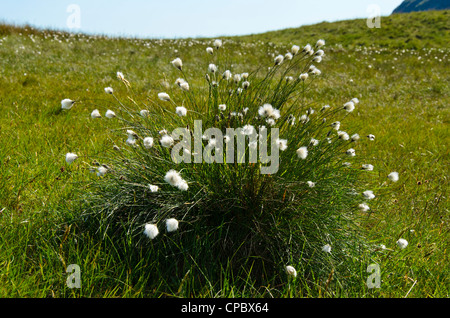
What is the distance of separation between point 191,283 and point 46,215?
1.36 metres

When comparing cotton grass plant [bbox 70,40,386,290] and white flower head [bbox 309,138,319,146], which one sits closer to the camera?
cotton grass plant [bbox 70,40,386,290]

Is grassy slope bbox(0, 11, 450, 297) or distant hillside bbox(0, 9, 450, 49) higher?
distant hillside bbox(0, 9, 450, 49)

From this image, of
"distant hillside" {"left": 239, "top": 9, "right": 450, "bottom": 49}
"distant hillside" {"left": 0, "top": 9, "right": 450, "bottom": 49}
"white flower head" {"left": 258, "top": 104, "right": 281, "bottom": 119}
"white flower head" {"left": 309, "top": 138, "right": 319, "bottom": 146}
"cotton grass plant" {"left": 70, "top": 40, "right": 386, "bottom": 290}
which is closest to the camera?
"white flower head" {"left": 258, "top": 104, "right": 281, "bottom": 119}

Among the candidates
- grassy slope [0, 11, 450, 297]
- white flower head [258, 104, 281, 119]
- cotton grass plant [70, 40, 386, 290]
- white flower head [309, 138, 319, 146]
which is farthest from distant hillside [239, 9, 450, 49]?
white flower head [258, 104, 281, 119]

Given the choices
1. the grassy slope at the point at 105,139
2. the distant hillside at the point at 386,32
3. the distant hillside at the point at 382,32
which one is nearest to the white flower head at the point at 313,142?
the grassy slope at the point at 105,139

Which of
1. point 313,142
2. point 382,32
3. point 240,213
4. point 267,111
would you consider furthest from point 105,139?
point 382,32

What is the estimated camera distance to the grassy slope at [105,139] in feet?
7.62

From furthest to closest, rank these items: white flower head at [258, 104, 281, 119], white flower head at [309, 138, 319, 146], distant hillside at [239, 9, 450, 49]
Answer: distant hillside at [239, 9, 450, 49] → white flower head at [309, 138, 319, 146] → white flower head at [258, 104, 281, 119]

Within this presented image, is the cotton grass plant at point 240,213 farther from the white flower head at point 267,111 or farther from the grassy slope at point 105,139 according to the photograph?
→ the grassy slope at point 105,139

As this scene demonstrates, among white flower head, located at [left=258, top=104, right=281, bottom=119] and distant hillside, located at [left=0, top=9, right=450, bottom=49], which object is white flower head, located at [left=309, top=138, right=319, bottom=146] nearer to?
white flower head, located at [left=258, top=104, right=281, bottom=119]

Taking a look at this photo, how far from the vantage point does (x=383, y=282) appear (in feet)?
7.76

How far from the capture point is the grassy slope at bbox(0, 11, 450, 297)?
2322mm
